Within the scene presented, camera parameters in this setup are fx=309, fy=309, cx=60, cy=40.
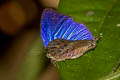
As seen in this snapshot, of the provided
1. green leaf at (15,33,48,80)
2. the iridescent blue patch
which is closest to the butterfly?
the iridescent blue patch

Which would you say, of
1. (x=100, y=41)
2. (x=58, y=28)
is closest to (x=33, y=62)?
(x=58, y=28)

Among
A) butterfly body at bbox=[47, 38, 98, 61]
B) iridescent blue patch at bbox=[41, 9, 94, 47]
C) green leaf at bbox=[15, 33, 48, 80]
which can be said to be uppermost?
iridescent blue patch at bbox=[41, 9, 94, 47]

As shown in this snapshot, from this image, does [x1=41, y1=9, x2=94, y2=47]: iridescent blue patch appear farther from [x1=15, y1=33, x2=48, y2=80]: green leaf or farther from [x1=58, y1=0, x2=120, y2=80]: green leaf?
[x1=15, y1=33, x2=48, y2=80]: green leaf

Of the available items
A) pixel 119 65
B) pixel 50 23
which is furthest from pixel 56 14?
pixel 119 65

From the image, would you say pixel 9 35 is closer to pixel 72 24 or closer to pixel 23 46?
pixel 23 46

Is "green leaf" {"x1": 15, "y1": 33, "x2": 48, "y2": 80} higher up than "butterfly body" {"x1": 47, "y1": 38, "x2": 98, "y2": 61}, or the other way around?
"butterfly body" {"x1": 47, "y1": 38, "x2": 98, "y2": 61}

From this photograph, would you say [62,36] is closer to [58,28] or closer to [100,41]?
[58,28]

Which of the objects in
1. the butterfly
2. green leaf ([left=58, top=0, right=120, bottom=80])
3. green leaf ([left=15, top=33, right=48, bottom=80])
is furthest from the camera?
green leaf ([left=15, top=33, right=48, bottom=80])

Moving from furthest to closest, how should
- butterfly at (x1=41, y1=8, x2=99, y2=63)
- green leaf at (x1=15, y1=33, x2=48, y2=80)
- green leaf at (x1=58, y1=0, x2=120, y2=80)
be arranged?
green leaf at (x1=15, y1=33, x2=48, y2=80) < butterfly at (x1=41, y1=8, x2=99, y2=63) < green leaf at (x1=58, y1=0, x2=120, y2=80)
